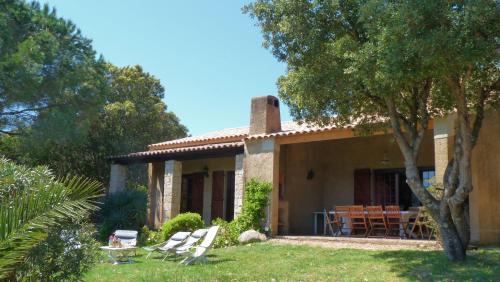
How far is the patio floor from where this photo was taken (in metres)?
10.2

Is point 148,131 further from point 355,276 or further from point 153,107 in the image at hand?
point 355,276

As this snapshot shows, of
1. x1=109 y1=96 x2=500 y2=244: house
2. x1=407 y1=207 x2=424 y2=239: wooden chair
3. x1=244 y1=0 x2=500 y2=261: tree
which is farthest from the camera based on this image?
x1=109 y1=96 x2=500 y2=244: house

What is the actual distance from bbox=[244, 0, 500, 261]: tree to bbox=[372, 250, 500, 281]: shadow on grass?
1.10ft

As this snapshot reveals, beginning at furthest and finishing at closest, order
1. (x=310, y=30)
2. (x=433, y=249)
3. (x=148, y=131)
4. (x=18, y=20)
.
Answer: (x=148, y=131) → (x=18, y=20) → (x=433, y=249) → (x=310, y=30)

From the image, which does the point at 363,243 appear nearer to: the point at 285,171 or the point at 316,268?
the point at 316,268

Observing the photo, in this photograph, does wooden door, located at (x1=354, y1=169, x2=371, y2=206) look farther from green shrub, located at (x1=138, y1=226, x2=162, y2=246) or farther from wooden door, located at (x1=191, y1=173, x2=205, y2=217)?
green shrub, located at (x1=138, y1=226, x2=162, y2=246)

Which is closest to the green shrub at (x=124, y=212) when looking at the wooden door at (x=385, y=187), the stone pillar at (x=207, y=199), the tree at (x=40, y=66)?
the stone pillar at (x=207, y=199)

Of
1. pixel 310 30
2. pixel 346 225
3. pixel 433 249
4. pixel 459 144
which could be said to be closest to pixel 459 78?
pixel 459 144

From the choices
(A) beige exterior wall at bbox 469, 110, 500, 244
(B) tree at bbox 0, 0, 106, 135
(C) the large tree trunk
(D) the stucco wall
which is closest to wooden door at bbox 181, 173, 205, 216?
(D) the stucco wall

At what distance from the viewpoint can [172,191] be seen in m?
15.9

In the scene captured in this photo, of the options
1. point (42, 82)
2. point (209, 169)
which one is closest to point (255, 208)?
point (209, 169)

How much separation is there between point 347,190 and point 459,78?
26.6 ft

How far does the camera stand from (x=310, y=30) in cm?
890

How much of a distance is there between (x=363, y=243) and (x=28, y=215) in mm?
8020
